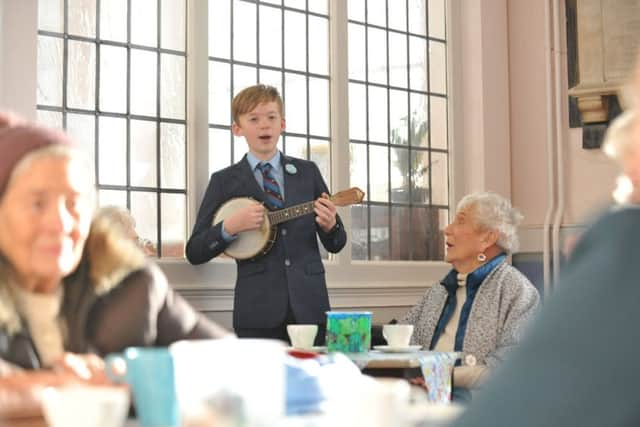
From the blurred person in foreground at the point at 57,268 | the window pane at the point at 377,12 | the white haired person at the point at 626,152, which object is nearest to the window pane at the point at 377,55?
the window pane at the point at 377,12

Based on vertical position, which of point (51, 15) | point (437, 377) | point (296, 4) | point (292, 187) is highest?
point (296, 4)

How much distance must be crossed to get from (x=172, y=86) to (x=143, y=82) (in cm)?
17

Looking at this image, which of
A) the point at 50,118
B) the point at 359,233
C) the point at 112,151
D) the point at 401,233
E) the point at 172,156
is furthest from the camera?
the point at 401,233

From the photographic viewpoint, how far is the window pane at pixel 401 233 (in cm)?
577

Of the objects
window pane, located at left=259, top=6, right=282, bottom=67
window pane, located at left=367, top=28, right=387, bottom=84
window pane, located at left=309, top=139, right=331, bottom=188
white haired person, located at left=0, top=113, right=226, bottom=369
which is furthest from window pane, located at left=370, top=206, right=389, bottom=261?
white haired person, located at left=0, top=113, right=226, bottom=369

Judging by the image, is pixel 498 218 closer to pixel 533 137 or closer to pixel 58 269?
pixel 533 137

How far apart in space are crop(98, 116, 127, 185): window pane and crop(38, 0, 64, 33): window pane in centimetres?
43

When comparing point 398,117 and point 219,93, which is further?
point 398,117

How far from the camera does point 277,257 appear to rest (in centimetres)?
430

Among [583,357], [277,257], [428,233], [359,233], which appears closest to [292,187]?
[277,257]

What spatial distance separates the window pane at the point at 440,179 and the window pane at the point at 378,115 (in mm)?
424

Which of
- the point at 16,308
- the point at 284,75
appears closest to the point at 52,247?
the point at 16,308

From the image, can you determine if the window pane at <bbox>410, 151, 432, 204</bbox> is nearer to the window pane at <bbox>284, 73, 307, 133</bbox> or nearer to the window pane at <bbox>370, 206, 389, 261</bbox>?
the window pane at <bbox>370, 206, 389, 261</bbox>

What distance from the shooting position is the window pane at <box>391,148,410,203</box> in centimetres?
579
